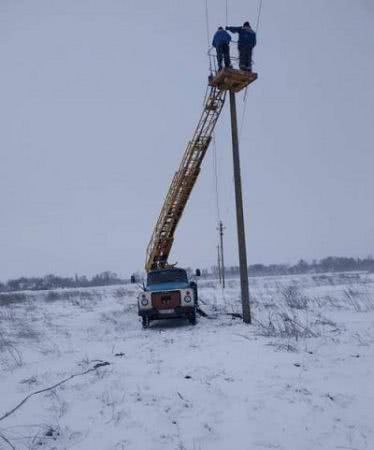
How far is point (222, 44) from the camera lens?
12977 millimetres

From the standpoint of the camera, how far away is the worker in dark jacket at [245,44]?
42.7 feet

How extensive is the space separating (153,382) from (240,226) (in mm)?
7502

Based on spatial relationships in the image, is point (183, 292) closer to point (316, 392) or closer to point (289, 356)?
point (289, 356)

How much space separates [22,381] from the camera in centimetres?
670

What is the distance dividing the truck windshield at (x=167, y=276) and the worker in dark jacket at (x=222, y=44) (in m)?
7.74

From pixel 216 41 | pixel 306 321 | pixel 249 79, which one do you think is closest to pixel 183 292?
pixel 306 321

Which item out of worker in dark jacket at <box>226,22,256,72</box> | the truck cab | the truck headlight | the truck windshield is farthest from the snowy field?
worker in dark jacket at <box>226,22,256,72</box>

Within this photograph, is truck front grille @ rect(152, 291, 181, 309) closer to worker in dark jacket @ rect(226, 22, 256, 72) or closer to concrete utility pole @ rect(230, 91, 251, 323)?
concrete utility pole @ rect(230, 91, 251, 323)

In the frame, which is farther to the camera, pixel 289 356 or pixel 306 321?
pixel 306 321

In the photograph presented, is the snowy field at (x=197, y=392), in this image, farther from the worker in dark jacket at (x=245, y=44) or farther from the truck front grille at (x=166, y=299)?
the worker in dark jacket at (x=245, y=44)

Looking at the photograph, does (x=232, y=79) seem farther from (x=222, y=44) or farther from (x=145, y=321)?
(x=145, y=321)

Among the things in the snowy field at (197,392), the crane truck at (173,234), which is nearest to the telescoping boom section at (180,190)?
the crane truck at (173,234)

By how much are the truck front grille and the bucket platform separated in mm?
7605

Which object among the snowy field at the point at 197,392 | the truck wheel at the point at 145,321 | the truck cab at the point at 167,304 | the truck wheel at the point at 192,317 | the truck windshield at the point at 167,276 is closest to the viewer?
the snowy field at the point at 197,392
